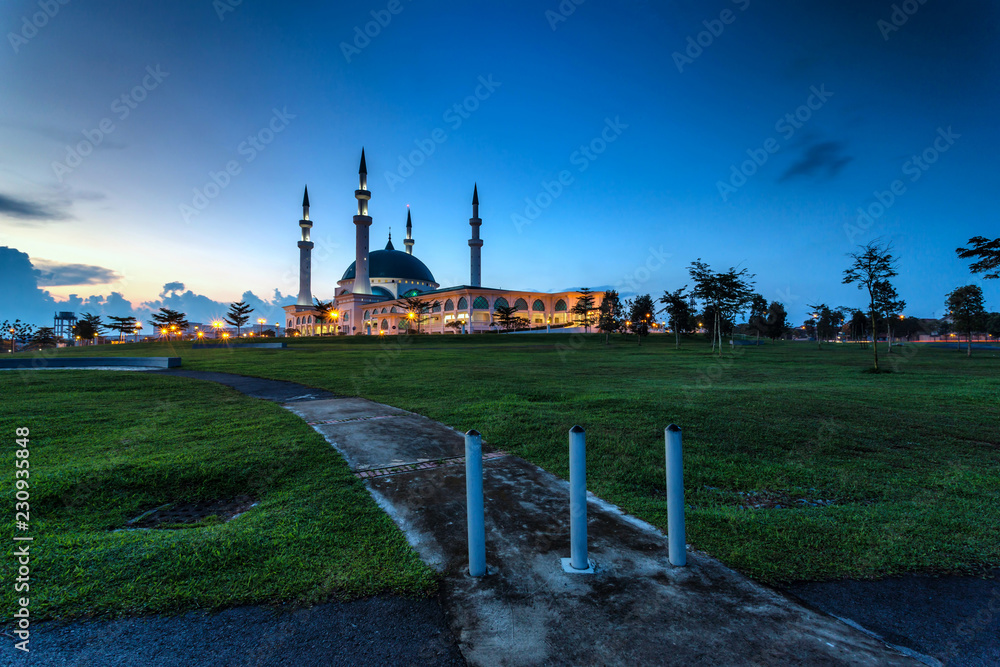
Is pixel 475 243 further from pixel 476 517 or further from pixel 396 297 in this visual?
pixel 476 517

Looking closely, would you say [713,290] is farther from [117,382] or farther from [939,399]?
[117,382]

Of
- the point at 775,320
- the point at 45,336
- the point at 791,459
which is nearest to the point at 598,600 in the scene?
the point at 791,459

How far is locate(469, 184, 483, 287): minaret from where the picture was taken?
91125 mm

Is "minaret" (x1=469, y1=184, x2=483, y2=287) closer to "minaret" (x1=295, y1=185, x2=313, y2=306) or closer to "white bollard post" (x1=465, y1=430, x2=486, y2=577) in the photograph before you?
"minaret" (x1=295, y1=185, x2=313, y2=306)

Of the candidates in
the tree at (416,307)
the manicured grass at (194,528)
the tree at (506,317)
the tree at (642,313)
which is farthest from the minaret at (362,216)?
the manicured grass at (194,528)

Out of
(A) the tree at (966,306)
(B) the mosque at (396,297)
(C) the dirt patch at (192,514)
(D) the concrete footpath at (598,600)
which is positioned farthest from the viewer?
(B) the mosque at (396,297)

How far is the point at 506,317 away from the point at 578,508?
81332 mm

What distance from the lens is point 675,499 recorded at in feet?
11.0

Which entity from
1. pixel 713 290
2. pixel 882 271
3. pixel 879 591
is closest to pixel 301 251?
pixel 713 290

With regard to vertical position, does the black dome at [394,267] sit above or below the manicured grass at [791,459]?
above

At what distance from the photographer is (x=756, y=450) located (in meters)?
6.61

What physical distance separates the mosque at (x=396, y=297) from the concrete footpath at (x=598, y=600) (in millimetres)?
84166

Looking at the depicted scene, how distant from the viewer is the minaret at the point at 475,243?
9112 cm

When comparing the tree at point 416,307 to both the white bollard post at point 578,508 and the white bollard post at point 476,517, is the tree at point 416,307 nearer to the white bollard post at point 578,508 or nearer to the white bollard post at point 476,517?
the white bollard post at point 476,517
